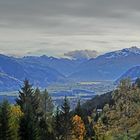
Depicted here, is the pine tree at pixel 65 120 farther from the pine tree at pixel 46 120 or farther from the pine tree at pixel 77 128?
the pine tree at pixel 77 128

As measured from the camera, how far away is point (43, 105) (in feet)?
483

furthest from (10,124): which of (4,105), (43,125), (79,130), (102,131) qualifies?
(79,130)

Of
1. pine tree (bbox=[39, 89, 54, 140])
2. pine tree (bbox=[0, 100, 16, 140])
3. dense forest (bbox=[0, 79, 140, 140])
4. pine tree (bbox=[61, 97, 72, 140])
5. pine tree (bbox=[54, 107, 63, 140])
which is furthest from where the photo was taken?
pine tree (bbox=[61, 97, 72, 140])

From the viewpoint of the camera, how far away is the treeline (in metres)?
74.6

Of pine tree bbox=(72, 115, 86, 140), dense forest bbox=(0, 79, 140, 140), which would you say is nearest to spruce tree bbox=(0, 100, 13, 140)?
dense forest bbox=(0, 79, 140, 140)

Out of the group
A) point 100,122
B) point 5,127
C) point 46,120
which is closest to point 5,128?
point 5,127

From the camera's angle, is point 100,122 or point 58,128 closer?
point 100,122

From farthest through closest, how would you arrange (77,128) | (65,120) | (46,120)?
(77,128) < (46,120) < (65,120)

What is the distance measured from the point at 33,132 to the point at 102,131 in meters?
11.4

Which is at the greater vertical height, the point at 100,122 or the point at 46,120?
the point at 46,120

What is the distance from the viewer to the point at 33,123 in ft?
259

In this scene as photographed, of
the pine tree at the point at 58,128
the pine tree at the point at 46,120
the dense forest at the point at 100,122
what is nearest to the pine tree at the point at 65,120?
the dense forest at the point at 100,122

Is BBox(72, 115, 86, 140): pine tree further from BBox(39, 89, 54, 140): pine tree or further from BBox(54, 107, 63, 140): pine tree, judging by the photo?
BBox(54, 107, 63, 140): pine tree

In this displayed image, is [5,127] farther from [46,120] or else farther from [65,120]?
[46,120]
